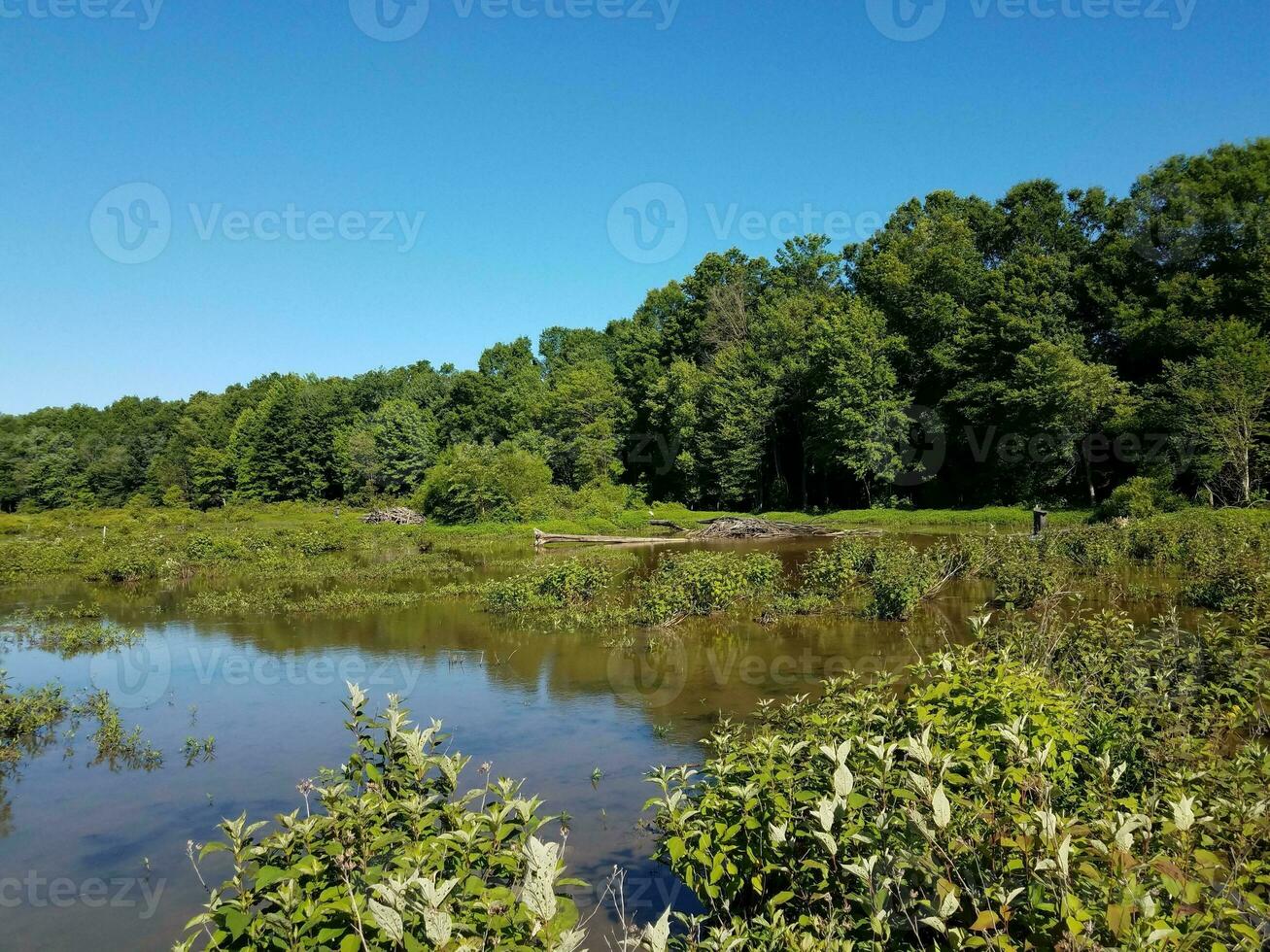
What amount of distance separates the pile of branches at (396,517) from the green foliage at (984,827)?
135ft

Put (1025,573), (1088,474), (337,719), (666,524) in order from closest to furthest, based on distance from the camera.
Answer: (337,719)
(1025,573)
(1088,474)
(666,524)

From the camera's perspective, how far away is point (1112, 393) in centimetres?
3609

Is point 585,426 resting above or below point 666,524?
above

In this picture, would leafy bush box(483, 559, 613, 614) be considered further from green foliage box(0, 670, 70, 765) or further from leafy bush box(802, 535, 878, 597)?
green foliage box(0, 670, 70, 765)

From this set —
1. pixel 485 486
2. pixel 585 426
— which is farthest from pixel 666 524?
pixel 585 426

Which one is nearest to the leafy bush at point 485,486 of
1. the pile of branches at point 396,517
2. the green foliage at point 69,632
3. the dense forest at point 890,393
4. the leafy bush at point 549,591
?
the dense forest at point 890,393

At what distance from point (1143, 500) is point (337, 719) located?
94.1 feet

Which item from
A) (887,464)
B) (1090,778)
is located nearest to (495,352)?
(887,464)

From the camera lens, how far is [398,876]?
10.3ft

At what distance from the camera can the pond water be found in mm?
7035

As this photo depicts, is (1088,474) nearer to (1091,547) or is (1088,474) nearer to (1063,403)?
(1063,403)

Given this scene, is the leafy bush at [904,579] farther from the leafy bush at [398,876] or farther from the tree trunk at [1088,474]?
the tree trunk at [1088,474]

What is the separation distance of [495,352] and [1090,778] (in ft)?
243

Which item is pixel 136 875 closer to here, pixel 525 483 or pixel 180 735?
pixel 180 735
